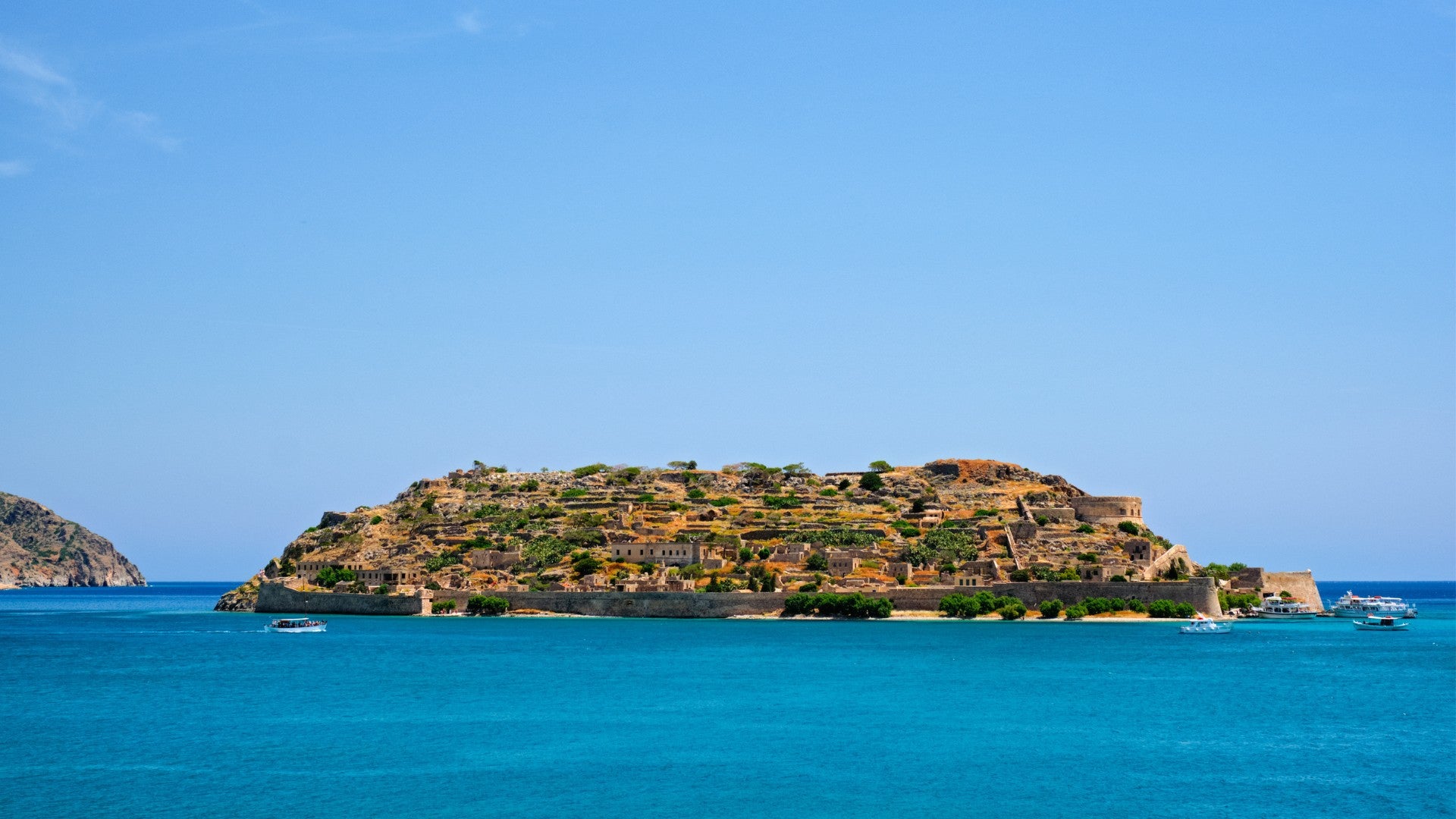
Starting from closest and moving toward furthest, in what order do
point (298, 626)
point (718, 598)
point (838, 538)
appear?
point (298, 626) < point (718, 598) < point (838, 538)

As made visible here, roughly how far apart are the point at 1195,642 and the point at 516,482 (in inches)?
2672

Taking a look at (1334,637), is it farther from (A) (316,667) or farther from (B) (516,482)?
(B) (516,482)

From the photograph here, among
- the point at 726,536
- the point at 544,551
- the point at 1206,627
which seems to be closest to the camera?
the point at 1206,627

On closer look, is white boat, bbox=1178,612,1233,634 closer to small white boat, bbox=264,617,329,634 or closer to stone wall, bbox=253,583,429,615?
stone wall, bbox=253,583,429,615

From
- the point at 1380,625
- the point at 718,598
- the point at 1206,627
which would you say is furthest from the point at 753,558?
the point at 1380,625

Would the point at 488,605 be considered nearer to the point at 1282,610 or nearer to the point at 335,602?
the point at 335,602

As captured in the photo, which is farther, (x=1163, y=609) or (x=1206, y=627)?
(x=1163, y=609)

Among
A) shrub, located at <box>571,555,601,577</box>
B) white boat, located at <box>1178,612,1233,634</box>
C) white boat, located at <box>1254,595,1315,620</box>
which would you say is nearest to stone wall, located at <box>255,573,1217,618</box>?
shrub, located at <box>571,555,601,577</box>

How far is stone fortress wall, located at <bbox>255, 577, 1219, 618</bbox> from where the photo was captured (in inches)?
3167

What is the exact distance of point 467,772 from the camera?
30672 mm

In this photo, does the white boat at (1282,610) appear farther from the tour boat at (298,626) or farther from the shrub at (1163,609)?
the tour boat at (298,626)

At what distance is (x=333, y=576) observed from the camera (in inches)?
3634

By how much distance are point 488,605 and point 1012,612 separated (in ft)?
99.6

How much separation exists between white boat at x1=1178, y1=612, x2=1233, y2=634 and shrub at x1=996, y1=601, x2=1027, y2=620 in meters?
8.30
